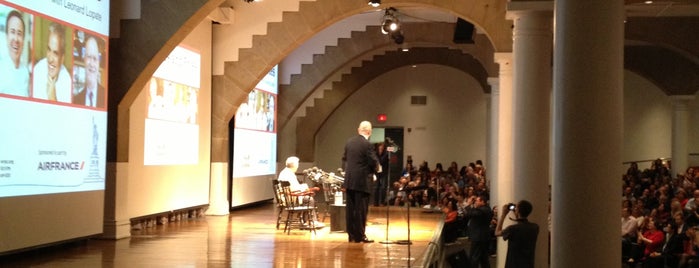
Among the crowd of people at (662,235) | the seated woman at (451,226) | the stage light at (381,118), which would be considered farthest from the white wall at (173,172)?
the stage light at (381,118)

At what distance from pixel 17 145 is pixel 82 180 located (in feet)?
4.50

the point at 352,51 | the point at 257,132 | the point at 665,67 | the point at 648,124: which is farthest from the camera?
the point at 648,124

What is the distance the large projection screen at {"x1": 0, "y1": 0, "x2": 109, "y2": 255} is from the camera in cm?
805

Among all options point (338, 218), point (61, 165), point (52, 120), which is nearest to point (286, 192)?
point (338, 218)

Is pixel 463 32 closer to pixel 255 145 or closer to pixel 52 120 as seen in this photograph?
pixel 255 145

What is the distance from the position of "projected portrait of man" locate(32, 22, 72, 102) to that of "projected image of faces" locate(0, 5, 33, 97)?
19 cm

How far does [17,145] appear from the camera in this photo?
26.7ft

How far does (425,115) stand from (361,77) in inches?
141

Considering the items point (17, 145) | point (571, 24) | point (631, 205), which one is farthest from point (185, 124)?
point (571, 24)

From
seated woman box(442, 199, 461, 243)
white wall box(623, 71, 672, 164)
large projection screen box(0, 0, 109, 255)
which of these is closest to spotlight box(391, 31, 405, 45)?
seated woman box(442, 199, 461, 243)

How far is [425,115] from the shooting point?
25891mm

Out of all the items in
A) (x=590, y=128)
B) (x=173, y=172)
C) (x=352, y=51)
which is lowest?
(x=173, y=172)

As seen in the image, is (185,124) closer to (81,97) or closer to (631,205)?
(81,97)

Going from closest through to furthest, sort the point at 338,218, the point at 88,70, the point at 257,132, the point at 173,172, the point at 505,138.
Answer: the point at 88,70 < the point at 338,218 < the point at 505,138 < the point at 173,172 < the point at 257,132
